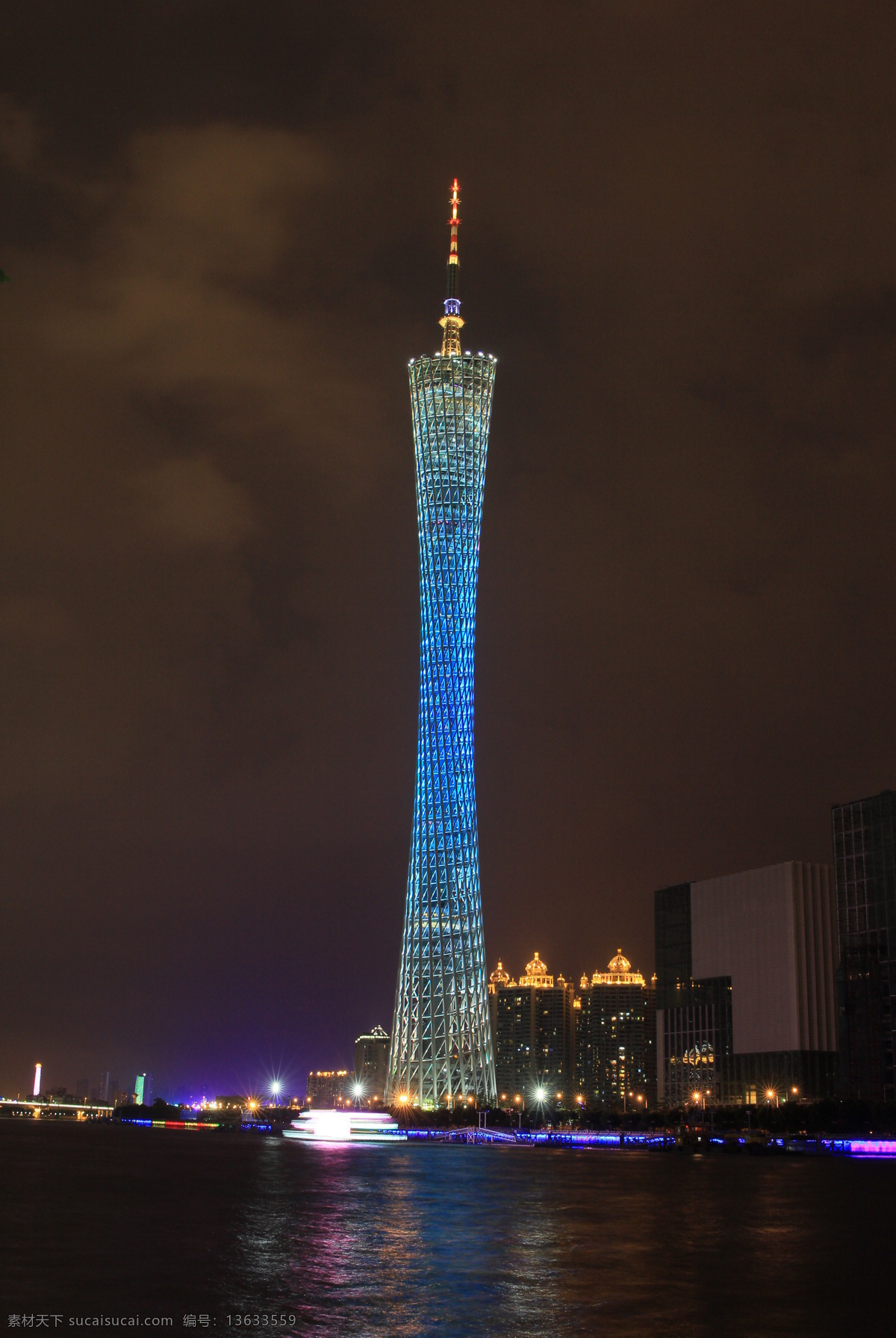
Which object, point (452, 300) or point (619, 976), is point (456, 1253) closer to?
point (452, 300)

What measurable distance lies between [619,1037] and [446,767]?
115318 mm

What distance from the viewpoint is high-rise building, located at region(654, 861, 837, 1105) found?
9275cm

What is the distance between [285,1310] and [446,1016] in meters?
66.3

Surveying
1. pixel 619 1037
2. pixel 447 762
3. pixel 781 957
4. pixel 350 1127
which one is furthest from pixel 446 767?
pixel 619 1037

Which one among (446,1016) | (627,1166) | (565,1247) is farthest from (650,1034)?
(565,1247)

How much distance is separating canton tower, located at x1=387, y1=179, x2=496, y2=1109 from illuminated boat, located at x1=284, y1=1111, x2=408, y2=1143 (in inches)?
84.0

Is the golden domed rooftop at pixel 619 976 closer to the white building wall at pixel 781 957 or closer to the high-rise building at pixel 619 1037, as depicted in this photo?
the high-rise building at pixel 619 1037

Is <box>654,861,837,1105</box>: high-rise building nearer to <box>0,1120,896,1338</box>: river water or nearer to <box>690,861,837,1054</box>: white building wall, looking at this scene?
<box>690,861,837,1054</box>: white building wall

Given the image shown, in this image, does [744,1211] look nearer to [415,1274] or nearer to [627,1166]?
[415,1274]

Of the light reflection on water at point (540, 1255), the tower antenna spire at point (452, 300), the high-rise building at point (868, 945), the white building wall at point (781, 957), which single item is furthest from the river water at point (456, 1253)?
the tower antenna spire at point (452, 300)

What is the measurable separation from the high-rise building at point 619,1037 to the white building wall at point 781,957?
284 ft

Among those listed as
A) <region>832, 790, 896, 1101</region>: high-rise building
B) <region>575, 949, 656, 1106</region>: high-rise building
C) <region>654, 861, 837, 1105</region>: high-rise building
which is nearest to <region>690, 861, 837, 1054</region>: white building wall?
<region>654, 861, 837, 1105</region>: high-rise building

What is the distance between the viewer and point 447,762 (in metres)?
80.9

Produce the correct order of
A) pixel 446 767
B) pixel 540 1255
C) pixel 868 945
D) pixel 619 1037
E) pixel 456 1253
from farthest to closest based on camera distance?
pixel 619 1037 → pixel 868 945 → pixel 446 767 → pixel 456 1253 → pixel 540 1255
